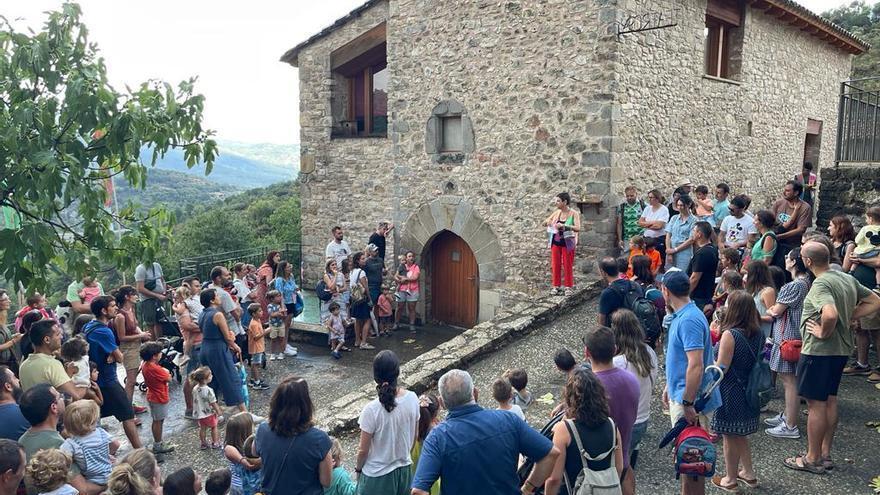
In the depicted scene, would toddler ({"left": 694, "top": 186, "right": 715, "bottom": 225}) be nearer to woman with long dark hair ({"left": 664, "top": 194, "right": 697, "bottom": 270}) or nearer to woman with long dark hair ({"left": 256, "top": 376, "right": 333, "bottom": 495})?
woman with long dark hair ({"left": 664, "top": 194, "right": 697, "bottom": 270})

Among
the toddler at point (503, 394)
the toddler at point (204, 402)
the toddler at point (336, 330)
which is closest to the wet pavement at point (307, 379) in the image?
the toddler at point (336, 330)

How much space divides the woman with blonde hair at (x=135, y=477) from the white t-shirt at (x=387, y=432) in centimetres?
114

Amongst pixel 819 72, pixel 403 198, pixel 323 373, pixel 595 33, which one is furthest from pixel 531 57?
pixel 819 72

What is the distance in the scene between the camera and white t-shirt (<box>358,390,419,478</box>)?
12.1ft

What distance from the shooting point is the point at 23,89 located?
12.3 ft

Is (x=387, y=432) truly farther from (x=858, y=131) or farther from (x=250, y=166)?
(x=250, y=166)

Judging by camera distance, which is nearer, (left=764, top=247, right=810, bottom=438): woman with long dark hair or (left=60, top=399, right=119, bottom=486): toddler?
(left=60, top=399, right=119, bottom=486): toddler

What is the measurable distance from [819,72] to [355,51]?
35.9ft

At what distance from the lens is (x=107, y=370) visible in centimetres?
580

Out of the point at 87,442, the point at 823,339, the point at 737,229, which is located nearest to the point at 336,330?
the point at 737,229

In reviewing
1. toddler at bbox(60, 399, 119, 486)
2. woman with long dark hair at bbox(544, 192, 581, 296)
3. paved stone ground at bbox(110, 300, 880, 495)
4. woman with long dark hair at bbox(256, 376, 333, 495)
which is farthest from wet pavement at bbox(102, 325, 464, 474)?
woman with long dark hair at bbox(256, 376, 333, 495)

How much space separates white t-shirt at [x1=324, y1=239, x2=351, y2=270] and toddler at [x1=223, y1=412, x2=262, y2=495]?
714 cm

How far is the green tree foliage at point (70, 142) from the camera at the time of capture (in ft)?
11.4

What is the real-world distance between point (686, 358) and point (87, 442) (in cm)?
368
